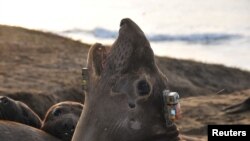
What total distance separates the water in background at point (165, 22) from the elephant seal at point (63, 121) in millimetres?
11811

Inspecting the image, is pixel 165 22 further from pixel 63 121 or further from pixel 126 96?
pixel 126 96

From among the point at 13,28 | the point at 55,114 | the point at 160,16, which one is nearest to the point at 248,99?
the point at 55,114

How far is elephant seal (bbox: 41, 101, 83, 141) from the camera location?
870cm

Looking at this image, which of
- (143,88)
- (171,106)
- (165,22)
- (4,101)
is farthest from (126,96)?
(165,22)

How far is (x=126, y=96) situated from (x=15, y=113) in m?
3.33

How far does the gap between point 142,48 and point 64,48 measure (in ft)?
39.7

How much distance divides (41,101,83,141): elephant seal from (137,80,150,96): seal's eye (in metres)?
2.66

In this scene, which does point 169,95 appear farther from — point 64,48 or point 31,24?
point 31,24

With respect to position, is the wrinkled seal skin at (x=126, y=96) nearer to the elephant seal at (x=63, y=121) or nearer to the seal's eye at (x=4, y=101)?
the elephant seal at (x=63, y=121)

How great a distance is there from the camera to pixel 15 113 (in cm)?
921

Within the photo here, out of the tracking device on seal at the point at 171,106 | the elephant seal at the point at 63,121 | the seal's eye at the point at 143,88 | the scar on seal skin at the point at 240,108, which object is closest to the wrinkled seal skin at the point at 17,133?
the elephant seal at the point at 63,121

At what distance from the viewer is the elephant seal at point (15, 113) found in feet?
29.9

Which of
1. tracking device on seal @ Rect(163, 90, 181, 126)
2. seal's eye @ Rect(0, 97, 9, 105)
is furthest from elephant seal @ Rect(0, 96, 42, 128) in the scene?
tracking device on seal @ Rect(163, 90, 181, 126)

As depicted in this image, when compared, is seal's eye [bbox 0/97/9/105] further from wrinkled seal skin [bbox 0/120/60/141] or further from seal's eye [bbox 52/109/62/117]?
wrinkled seal skin [bbox 0/120/60/141]
